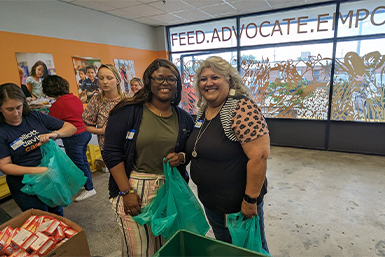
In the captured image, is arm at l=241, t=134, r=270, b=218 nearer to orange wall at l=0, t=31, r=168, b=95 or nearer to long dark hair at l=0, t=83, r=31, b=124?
long dark hair at l=0, t=83, r=31, b=124

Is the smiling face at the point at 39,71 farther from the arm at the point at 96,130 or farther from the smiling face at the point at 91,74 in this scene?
the arm at the point at 96,130

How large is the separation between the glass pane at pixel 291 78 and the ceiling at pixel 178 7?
0.83 m

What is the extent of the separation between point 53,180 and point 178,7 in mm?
3663

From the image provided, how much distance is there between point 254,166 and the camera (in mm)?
1083

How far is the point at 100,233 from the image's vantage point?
86.8 inches

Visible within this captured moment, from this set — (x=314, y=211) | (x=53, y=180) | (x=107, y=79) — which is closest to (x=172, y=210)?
(x=53, y=180)

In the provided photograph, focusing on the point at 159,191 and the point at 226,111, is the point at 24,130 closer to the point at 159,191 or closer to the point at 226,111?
the point at 159,191

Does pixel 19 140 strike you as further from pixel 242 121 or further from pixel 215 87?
pixel 242 121

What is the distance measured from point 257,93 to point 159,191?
4044 mm

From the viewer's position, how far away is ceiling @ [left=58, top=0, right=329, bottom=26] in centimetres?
375

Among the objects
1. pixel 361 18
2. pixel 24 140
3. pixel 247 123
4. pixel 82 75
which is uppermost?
pixel 361 18

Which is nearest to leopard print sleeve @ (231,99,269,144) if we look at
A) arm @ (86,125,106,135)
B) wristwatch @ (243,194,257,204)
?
wristwatch @ (243,194,257,204)

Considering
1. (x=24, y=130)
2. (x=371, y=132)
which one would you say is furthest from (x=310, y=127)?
(x=24, y=130)

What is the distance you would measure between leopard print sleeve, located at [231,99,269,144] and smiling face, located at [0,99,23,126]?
1.44 metres
